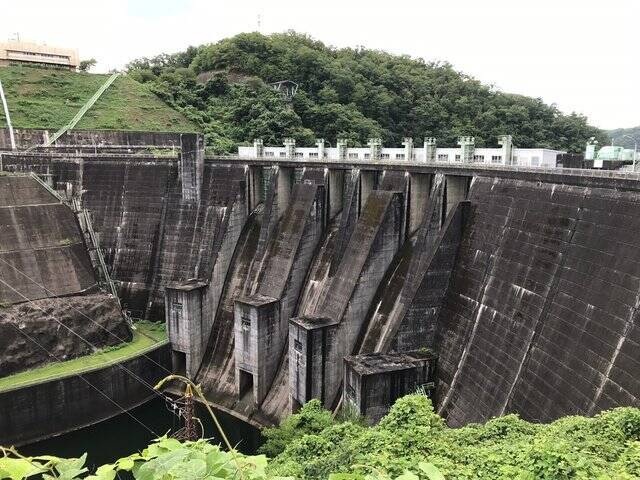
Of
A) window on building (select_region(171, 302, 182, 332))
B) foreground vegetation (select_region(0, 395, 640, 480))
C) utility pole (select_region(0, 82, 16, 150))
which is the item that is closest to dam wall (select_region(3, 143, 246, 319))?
window on building (select_region(171, 302, 182, 332))

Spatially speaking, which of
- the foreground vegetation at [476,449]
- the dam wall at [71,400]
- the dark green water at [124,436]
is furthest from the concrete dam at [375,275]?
the dam wall at [71,400]

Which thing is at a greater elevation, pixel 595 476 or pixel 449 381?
pixel 595 476

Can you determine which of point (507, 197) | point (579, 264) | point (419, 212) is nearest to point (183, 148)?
point (419, 212)

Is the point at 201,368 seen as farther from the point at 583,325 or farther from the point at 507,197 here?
Result: the point at 583,325

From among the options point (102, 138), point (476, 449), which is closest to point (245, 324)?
point (476, 449)

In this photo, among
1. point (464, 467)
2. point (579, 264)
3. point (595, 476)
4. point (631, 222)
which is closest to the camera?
point (595, 476)

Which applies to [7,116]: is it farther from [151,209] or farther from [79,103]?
[151,209]

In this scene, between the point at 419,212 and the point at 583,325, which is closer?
the point at 583,325
